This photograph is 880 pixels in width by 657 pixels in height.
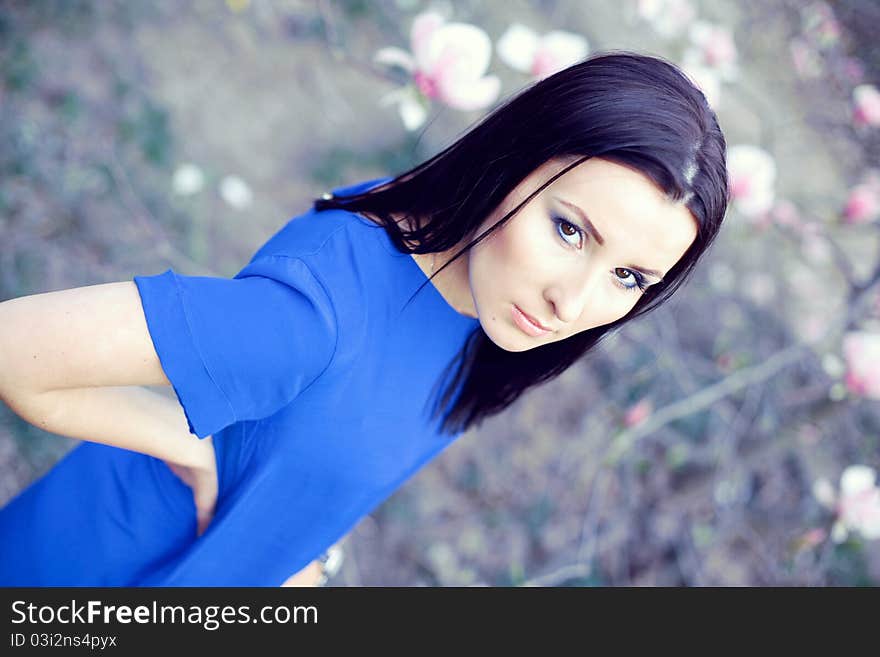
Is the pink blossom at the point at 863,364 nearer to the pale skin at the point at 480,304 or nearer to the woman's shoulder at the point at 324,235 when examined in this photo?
the pale skin at the point at 480,304

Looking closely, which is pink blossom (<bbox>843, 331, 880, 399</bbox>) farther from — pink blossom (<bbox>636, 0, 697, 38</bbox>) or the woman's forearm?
the woman's forearm

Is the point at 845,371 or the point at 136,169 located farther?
the point at 136,169

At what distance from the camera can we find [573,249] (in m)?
0.69

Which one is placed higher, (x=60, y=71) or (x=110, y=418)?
(x=60, y=71)

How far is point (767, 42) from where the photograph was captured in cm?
300

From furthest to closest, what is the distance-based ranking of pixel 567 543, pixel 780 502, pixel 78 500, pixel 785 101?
1. pixel 785 101
2. pixel 780 502
3. pixel 567 543
4. pixel 78 500

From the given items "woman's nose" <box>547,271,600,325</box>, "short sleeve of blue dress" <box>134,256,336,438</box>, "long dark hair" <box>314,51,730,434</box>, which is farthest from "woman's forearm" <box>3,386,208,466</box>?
"woman's nose" <box>547,271,600,325</box>

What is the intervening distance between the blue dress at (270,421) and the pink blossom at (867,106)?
4.18ft

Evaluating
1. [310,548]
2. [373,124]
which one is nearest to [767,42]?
[373,124]

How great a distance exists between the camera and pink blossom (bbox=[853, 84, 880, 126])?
5.23ft

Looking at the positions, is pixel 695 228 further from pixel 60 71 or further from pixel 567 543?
pixel 60 71

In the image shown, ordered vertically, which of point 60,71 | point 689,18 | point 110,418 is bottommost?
point 110,418

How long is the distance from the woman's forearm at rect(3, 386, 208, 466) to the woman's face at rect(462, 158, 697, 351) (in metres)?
0.35

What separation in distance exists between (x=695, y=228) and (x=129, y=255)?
1524 mm
